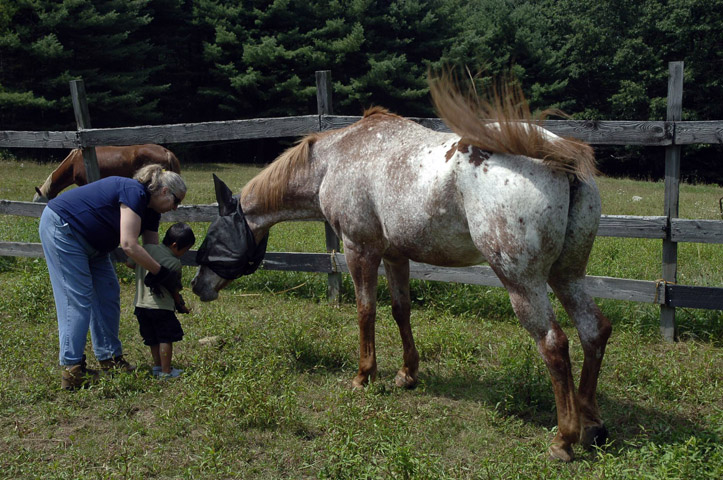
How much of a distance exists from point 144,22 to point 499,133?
2721 centimetres

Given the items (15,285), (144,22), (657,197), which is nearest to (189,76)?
(144,22)

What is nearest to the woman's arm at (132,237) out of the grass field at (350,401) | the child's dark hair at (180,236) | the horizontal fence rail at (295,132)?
the child's dark hair at (180,236)

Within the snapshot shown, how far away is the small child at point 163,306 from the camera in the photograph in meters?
4.39

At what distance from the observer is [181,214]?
21.5ft

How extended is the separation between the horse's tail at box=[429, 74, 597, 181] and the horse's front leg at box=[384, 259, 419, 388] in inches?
52.8

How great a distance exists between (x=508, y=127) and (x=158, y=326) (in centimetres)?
295

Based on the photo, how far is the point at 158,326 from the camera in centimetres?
445

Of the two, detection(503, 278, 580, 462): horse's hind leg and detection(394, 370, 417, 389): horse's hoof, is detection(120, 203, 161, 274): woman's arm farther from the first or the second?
detection(503, 278, 580, 462): horse's hind leg

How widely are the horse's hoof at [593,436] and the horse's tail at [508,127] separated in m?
1.45

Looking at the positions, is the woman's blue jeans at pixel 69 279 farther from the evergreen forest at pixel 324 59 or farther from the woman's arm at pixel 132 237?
the evergreen forest at pixel 324 59

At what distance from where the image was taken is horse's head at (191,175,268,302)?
4488mm

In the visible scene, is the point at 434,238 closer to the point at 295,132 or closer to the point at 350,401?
the point at 350,401

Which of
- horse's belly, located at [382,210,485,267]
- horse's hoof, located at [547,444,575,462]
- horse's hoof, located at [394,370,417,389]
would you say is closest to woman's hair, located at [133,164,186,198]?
horse's belly, located at [382,210,485,267]

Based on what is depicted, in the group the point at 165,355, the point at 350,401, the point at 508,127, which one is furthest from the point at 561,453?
the point at 165,355
